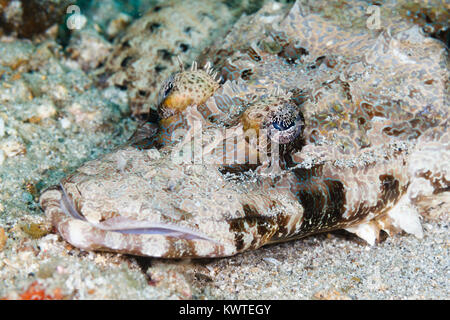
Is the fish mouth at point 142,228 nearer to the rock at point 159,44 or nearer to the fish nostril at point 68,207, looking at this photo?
the fish nostril at point 68,207

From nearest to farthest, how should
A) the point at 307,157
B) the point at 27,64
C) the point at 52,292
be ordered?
the point at 52,292 → the point at 307,157 → the point at 27,64

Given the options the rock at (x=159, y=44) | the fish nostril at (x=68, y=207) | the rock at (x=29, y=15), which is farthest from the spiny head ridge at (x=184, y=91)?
the rock at (x=29, y=15)

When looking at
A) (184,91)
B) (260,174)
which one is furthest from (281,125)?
(184,91)

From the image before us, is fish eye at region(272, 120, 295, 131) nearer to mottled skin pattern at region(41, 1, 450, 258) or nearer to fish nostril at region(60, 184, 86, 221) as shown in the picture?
mottled skin pattern at region(41, 1, 450, 258)

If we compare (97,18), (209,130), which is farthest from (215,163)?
(97,18)

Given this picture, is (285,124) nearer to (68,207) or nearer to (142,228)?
(142,228)

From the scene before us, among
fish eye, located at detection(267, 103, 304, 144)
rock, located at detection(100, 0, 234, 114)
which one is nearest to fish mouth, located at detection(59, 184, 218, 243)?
fish eye, located at detection(267, 103, 304, 144)

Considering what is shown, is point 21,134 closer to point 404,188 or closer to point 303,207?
point 303,207
